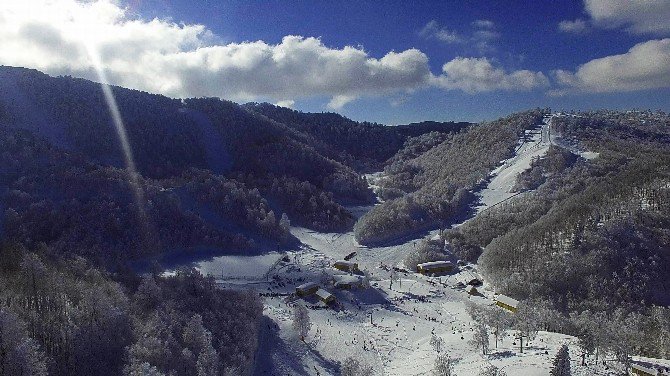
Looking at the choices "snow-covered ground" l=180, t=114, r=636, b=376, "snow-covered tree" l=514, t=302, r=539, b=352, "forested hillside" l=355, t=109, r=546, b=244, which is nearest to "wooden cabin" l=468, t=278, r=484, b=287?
"snow-covered ground" l=180, t=114, r=636, b=376

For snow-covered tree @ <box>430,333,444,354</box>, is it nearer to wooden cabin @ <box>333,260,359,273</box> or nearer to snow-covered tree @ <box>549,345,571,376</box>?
snow-covered tree @ <box>549,345,571,376</box>

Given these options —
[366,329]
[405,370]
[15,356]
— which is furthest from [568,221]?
[15,356]

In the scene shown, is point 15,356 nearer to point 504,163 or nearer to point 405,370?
point 405,370

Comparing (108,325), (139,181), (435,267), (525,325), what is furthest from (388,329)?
(139,181)

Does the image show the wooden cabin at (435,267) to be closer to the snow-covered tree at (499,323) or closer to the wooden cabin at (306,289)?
the wooden cabin at (306,289)

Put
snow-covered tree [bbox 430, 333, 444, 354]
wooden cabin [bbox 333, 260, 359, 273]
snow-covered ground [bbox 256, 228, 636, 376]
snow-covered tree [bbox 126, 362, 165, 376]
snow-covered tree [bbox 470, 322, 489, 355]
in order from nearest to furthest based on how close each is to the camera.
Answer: snow-covered tree [bbox 126, 362, 165, 376] → snow-covered ground [bbox 256, 228, 636, 376] → snow-covered tree [bbox 470, 322, 489, 355] → snow-covered tree [bbox 430, 333, 444, 354] → wooden cabin [bbox 333, 260, 359, 273]

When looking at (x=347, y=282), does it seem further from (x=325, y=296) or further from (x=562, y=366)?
(x=562, y=366)

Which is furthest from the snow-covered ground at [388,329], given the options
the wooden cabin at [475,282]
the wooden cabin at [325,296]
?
the wooden cabin at [475,282]
